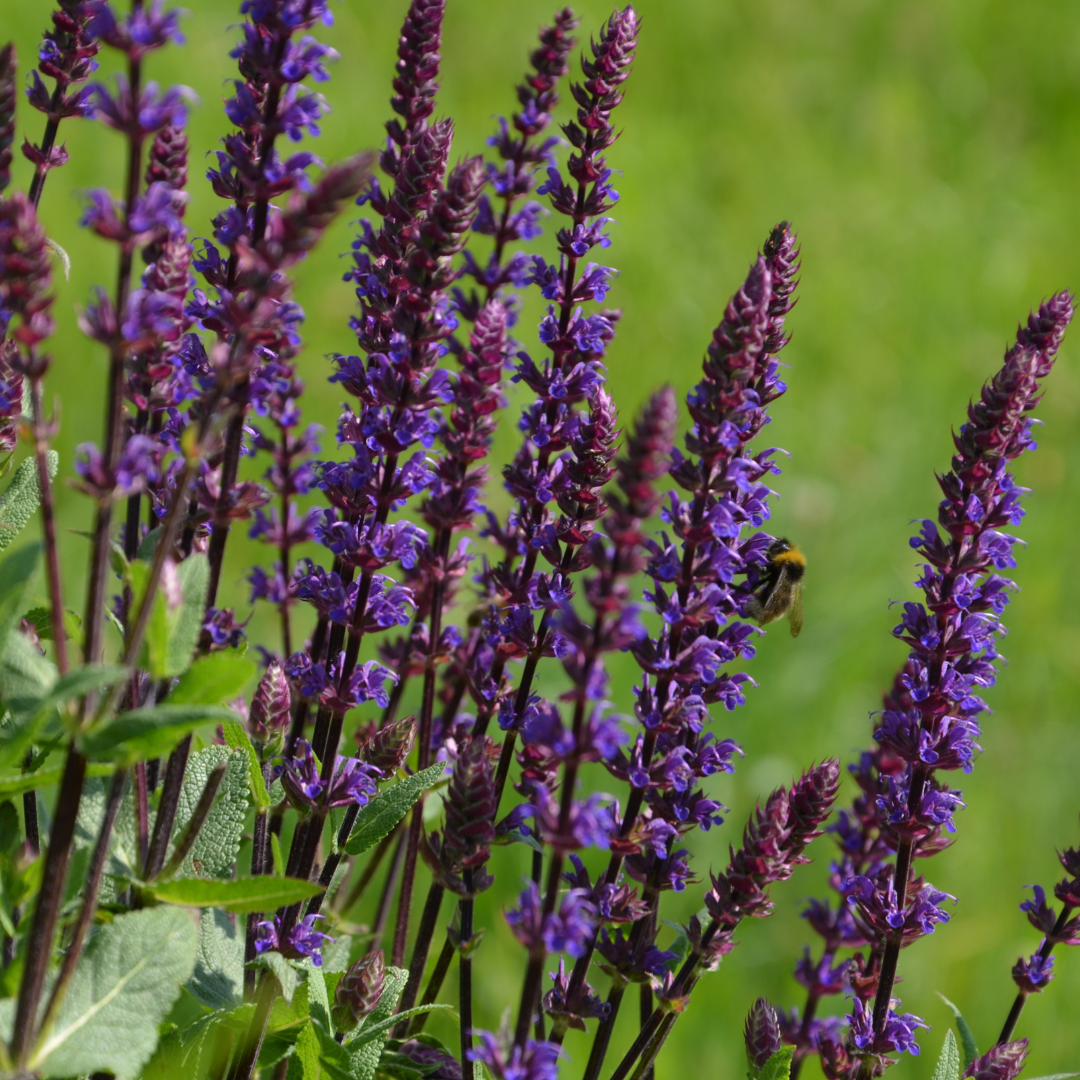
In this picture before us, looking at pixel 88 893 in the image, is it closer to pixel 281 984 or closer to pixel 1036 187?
pixel 281 984

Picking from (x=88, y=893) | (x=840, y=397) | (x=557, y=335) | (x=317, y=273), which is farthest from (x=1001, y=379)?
(x=317, y=273)

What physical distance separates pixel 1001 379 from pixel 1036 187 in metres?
7.27

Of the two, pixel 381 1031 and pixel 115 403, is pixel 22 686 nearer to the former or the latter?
pixel 115 403

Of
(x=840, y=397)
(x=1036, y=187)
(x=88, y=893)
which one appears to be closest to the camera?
(x=88, y=893)

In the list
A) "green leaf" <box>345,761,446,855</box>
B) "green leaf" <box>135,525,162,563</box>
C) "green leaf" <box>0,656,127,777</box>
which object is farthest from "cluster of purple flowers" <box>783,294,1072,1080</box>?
"green leaf" <box>0,656,127,777</box>

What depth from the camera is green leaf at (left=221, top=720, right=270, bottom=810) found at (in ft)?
7.53

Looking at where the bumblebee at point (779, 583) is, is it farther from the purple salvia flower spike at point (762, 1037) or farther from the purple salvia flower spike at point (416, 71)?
the purple salvia flower spike at point (416, 71)

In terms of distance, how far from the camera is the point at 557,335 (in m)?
2.37

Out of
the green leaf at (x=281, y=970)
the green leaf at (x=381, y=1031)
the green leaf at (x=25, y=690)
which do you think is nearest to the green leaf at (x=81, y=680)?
the green leaf at (x=25, y=690)

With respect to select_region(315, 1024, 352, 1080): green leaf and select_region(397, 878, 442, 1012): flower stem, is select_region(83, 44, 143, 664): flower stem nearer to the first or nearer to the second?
select_region(315, 1024, 352, 1080): green leaf

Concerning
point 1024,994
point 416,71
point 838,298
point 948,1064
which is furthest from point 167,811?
point 838,298

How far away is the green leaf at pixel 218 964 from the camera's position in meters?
2.28

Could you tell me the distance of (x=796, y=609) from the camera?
391 cm

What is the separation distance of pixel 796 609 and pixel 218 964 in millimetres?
2159
